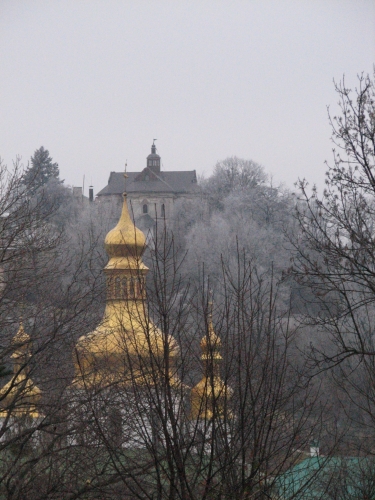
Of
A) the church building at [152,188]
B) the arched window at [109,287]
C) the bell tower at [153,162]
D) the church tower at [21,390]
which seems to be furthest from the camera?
the bell tower at [153,162]

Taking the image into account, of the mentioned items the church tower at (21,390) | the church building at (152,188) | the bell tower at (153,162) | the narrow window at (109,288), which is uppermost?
the bell tower at (153,162)

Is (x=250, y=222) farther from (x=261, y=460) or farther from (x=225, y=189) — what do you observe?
(x=261, y=460)

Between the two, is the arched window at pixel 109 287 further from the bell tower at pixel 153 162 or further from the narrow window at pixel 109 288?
the bell tower at pixel 153 162

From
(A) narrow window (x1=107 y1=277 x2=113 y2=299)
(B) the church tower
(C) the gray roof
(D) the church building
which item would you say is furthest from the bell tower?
(B) the church tower

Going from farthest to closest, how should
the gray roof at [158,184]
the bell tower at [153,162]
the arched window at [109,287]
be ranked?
1. the bell tower at [153,162]
2. the gray roof at [158,184]
3. the arched window at [109,287]

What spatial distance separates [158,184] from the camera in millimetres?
106938

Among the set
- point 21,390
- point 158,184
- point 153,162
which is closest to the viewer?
point 21,390

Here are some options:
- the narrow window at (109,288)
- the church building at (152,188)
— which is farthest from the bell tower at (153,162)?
the narrow window at (109,288)

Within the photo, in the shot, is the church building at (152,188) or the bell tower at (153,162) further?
the bell tower at (153,162)

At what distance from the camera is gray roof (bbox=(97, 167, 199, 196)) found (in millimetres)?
106125

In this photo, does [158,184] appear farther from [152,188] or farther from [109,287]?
[109,287]

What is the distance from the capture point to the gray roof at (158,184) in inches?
4178

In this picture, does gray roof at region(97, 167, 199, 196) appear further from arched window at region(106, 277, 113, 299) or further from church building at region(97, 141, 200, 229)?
arched window at region(106, 277, 113, 299)

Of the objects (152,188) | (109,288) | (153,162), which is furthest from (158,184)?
(109,288)
